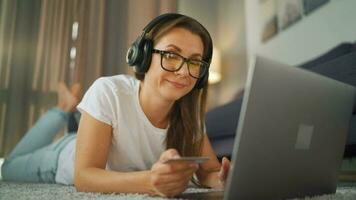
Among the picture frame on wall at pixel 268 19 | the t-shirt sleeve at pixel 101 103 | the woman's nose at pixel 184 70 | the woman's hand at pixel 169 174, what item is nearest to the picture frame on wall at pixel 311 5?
the picture frame on wall at pixel 268 19

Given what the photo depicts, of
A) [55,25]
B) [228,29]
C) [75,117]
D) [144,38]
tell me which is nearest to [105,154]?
[144,38]

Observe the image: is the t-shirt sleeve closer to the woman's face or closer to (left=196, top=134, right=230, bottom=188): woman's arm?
the woman's face

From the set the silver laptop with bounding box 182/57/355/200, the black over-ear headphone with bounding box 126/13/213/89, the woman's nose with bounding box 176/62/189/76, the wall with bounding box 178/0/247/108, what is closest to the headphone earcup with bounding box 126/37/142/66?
the black over-ear headphone with bounding box 126/13/213/89

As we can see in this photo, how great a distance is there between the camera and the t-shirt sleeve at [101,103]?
0.74 meters

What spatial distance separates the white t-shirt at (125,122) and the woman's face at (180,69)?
0.09 meters

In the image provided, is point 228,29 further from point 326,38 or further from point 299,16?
point 326,38

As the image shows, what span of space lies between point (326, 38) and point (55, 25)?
1.55 m

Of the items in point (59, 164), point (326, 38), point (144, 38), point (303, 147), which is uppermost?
point (326, 38)

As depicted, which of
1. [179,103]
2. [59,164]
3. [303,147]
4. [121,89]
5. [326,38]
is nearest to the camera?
[303,147]

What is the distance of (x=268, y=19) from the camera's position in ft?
6.62

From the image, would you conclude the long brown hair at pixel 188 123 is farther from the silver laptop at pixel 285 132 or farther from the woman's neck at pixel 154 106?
the silver laptop at pixel 285 132

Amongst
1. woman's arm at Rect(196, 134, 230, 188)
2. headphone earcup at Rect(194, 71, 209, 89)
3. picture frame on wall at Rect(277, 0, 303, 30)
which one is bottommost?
woman's arm at Rect(196, 134, 230, 188)

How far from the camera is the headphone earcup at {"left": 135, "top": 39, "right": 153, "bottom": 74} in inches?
31.2

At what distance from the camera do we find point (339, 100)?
0.61m
